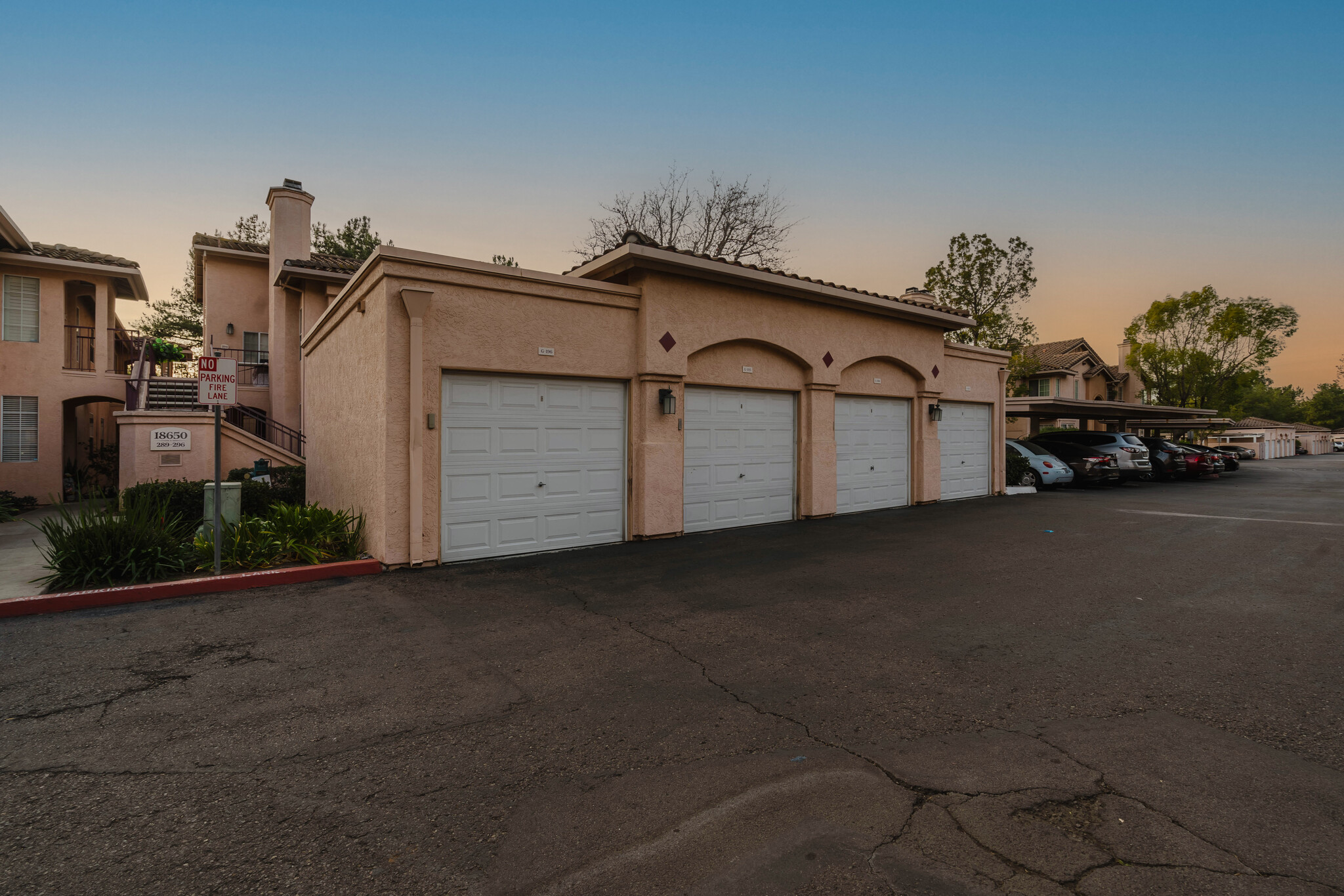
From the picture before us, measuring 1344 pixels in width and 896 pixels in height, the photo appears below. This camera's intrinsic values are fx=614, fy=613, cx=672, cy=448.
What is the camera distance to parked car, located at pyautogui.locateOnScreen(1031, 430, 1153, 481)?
2000 centimetres

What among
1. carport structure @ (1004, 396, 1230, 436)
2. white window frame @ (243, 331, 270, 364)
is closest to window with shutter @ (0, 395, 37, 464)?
white window frame @ (243, 331, 270, 364)

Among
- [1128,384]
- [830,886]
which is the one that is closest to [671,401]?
[830,886]

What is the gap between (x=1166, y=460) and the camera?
2378cm

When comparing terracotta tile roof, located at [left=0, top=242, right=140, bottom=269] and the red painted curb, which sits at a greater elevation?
terracotta tile roof, located at [left=0, top=242, right=140, bottom=269]

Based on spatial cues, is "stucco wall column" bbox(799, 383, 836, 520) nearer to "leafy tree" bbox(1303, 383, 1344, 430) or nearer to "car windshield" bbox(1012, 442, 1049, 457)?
"car windshield" bbox(1012, 442, 1049, 457)

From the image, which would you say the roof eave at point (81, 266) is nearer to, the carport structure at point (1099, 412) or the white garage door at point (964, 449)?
the white garage door at point (964, 449)

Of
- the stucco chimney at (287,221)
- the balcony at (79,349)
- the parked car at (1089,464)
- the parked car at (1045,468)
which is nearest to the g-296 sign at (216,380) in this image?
the stucco chimney at (287,221)

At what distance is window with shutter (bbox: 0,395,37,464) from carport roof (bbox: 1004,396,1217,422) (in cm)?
2782

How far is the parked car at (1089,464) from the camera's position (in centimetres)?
1956

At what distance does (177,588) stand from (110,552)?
1.05 metres

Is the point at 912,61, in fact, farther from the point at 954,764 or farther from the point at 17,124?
the point at 17,124

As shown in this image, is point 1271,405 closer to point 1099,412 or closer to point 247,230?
point 1099,412

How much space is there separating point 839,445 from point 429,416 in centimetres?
828

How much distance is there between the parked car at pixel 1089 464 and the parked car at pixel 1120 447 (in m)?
0.15
